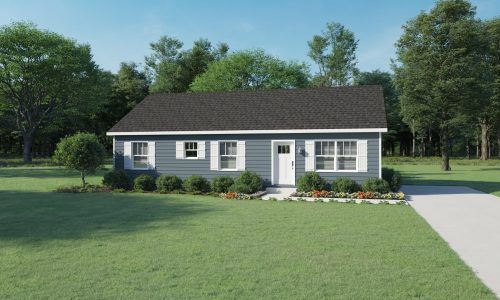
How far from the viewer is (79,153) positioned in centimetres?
Result: 2158

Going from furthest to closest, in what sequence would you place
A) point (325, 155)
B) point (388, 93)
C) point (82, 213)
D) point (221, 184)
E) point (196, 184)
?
point (388, 93) → point (325, 155) → point (196, 184) → point (221, 184) → point (82, 213)

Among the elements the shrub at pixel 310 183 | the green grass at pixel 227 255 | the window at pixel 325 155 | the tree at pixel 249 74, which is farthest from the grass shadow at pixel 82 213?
the tree at pixel 249 74

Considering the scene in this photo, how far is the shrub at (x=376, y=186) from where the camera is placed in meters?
19.0

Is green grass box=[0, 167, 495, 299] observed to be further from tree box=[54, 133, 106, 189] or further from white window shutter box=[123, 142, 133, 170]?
white window shutter box=[123, 142, 133, 170]

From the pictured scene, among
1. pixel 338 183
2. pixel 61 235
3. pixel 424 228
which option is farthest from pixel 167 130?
pixel 424 228

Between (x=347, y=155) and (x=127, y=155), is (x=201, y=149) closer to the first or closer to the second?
(x=127, y=155)

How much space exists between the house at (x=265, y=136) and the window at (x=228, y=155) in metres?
0.05

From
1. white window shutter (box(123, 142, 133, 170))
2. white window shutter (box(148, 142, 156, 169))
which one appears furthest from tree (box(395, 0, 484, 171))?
white window shutter (box(123, 142, 133, 170))

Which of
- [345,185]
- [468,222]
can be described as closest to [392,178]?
[345,185]

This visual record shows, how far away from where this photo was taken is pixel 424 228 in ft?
37.1

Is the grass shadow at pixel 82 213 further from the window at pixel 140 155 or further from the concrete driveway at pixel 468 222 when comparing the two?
the concrete driveway at pixel 468 222

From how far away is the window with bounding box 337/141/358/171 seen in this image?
67.4ft

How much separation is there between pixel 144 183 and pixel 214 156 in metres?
3.77

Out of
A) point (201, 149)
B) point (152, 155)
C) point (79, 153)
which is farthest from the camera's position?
point (152, 155)
